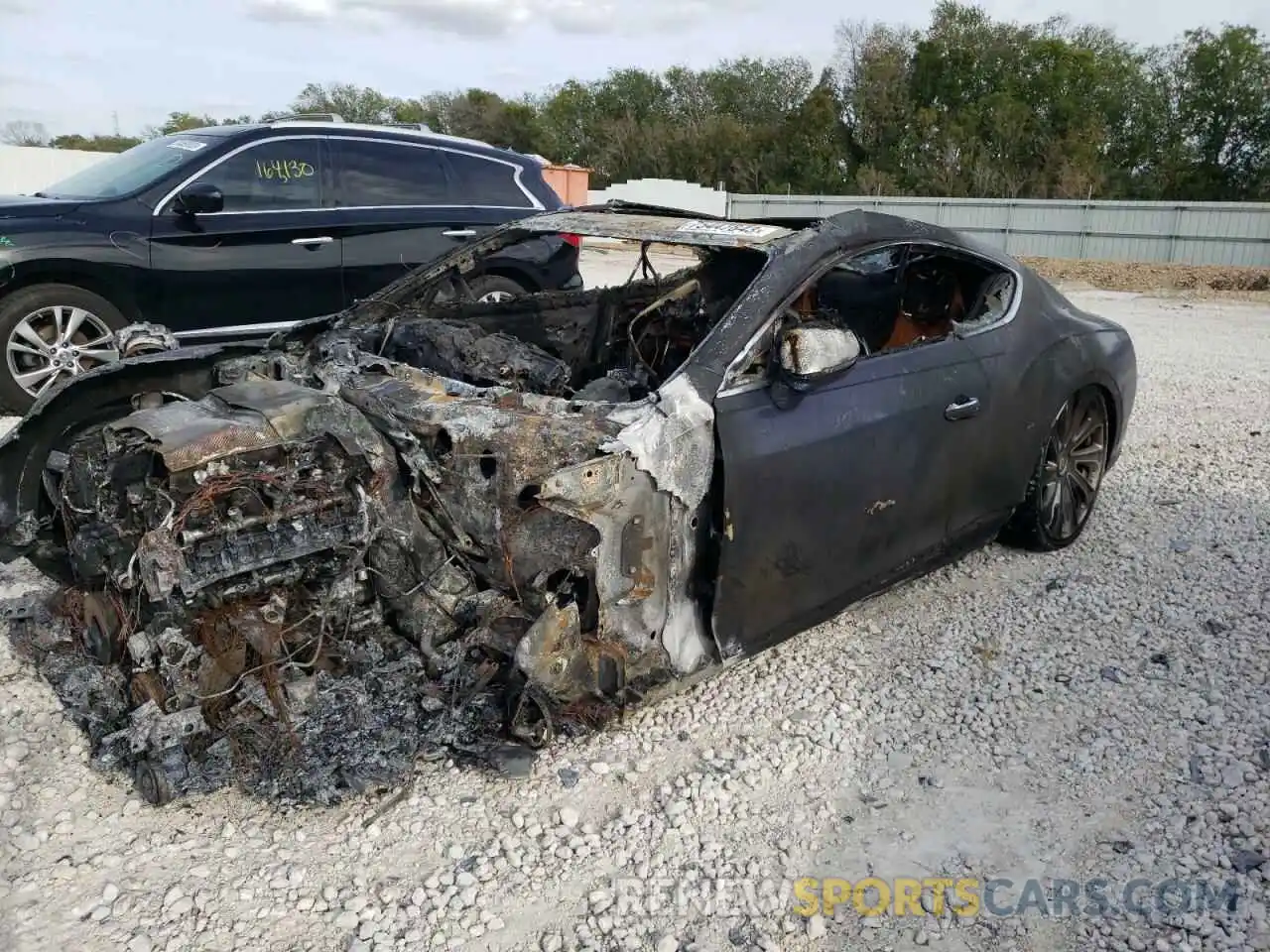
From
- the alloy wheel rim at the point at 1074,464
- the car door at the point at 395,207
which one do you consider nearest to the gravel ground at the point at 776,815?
the alloy wheel rim at the point at 1074,464

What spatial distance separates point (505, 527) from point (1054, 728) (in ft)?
6.44

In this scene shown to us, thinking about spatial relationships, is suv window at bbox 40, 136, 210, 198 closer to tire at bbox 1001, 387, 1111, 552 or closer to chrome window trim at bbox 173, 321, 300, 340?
chrome window trim at bbox 173, 321, 300, 340

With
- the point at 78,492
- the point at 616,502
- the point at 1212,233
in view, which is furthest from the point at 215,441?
the point at 1212,233

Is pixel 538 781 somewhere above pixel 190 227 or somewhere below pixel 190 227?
below

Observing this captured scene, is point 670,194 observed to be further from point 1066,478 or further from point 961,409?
point 961,409

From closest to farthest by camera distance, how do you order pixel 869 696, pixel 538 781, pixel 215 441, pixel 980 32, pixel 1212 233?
pixel 215 441, pixel 538 781, pixel 869 696, pixel 1212 233, pixel 980 32

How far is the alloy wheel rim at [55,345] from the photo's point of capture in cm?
606

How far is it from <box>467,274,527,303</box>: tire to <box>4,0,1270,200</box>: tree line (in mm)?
31998

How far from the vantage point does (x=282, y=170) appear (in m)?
6.72

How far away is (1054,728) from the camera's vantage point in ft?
10.9

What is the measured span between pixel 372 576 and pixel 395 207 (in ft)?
15.4

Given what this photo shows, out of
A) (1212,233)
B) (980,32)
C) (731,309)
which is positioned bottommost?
(1212,233)

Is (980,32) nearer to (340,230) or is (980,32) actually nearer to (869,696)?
(340,230)

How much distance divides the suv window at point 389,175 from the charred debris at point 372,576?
4.20 metres
